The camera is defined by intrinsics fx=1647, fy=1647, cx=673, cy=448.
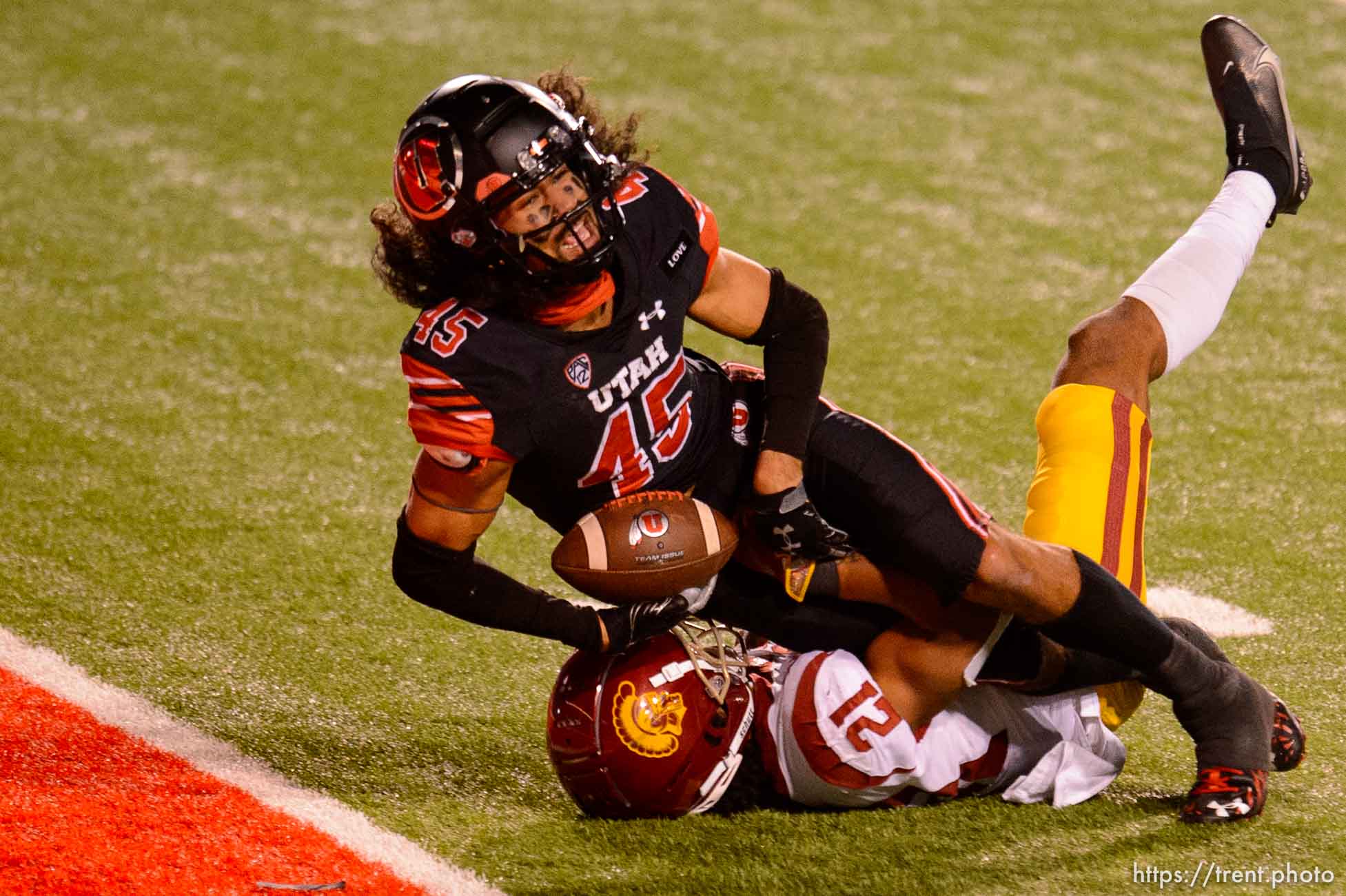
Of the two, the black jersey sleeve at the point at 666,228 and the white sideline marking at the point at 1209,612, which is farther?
the white sideline marking at the point at 1209,612

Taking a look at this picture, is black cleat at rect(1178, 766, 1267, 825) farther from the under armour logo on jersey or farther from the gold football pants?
the under armour logo on jersey

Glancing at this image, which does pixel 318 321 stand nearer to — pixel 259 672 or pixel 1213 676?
pixel 259 672

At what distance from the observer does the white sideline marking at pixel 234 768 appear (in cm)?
298

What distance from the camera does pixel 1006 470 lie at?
189 inches

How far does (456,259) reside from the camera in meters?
3.09

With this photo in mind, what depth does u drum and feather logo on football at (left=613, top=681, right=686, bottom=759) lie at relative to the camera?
3084 mm

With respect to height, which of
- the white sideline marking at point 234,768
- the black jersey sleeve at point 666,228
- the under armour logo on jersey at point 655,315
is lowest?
the white sideline marking at point 234,768

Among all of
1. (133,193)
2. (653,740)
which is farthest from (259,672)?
(133,193)

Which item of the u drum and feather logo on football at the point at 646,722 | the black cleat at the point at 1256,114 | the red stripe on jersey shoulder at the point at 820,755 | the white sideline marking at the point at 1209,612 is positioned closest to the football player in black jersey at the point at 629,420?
the u drum and feather logo on football at the point at 646,722

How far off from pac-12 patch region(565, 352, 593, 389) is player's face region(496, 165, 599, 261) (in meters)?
0.19

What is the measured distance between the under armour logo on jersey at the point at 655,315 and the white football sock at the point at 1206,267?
52.1 inches

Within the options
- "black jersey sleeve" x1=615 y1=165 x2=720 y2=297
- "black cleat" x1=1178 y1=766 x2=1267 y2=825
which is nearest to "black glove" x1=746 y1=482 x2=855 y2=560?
"black jersey sleeve" x1=615 y1=165 x2=720 y2=297

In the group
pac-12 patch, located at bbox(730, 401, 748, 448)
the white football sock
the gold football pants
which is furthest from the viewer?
the white football sock

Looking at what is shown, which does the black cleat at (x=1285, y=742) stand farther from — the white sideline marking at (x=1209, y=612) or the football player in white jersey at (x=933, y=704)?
the white sideline marking at (x=1209, y=612)
